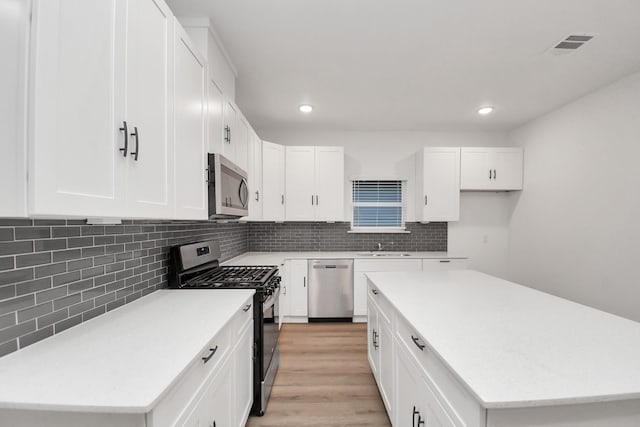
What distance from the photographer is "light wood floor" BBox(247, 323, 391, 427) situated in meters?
1.91

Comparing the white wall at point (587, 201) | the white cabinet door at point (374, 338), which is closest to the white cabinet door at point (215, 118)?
the white cabinet door at point (374, 338)

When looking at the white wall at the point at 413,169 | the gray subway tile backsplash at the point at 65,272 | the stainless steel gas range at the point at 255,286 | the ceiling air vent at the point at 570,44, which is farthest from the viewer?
the white wall at the point at 413,169

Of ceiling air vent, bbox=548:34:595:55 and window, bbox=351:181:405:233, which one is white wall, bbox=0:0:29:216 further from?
window, bbox=351:181:405:233

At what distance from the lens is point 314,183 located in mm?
3934

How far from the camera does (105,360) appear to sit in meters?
0.91

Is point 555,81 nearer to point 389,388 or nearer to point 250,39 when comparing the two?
point 250,39

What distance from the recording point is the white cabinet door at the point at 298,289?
3.70 m

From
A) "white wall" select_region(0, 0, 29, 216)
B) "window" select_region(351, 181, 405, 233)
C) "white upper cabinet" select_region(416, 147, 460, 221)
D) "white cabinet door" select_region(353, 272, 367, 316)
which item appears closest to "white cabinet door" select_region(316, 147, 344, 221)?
"window" select_region(351, 181, 405, 233)

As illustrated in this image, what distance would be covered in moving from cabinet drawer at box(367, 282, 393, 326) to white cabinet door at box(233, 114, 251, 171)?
62.7 inches

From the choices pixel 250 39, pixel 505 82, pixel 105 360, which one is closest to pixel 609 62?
pixel 505 82

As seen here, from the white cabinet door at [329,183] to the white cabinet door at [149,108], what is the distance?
267cm

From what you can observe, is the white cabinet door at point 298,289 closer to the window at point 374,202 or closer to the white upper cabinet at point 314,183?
the white upper cabinet at point 314,183

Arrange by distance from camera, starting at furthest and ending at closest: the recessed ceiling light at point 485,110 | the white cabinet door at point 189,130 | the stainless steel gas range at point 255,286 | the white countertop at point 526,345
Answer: the recessed ceiling light at point 485,110 → the stainless steel gas range at point 255,286 → the white cabinet door at point 189,130 → the white countertop at point 526,345

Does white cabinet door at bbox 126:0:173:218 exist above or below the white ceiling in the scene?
below
